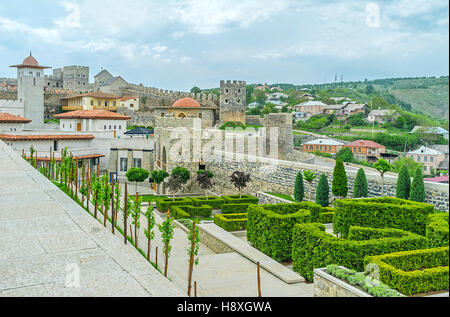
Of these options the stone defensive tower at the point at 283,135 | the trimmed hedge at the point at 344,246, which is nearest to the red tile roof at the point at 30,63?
the stone defensive tower at the point at 283,135

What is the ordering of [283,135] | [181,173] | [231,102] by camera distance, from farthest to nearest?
[231,102], [283,135], [181,173]

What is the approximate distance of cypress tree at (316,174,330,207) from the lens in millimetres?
13250

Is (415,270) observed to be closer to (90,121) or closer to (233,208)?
(233,208)

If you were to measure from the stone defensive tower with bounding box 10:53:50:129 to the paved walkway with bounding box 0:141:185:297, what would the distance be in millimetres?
27870

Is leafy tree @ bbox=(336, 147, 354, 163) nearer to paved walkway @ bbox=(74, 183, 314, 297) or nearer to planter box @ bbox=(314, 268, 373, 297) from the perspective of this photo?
paved walkway @ bbox=(74, 183, 314, 297)

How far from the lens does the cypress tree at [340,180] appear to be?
1284cm

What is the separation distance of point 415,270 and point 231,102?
94.1ft

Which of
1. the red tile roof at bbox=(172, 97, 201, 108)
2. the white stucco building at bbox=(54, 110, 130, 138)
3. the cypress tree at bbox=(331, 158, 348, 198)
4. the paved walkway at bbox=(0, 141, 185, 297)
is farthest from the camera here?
the red tile roof at bbox=(172, 97, 201, 108)

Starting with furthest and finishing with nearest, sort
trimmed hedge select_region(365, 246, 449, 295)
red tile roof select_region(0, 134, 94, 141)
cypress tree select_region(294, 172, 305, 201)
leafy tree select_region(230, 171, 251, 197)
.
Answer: red tile roof select_region(0, 134, 94, 141), leafy tree select_region(230, 171, 251, 197), cypress tree select_region(294, 172, 305, 201), trimmed hedge select_region(365, 246, 449, 295)

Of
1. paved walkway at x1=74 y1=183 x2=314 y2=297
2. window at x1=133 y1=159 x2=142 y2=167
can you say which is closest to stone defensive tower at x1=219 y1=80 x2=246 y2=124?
window at x1=133 y1=159 x2=142 y2=167

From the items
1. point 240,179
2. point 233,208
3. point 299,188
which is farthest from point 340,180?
point 240,179

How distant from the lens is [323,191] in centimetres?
1329

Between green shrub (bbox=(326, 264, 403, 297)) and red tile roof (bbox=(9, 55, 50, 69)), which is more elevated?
red tile roof (bbox=(9, 55, 50, 69))
